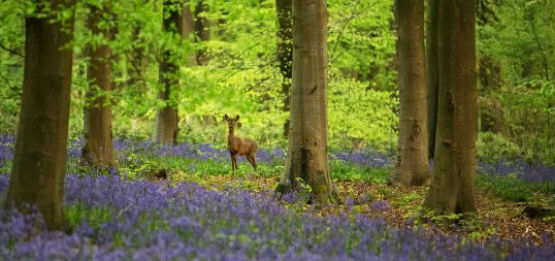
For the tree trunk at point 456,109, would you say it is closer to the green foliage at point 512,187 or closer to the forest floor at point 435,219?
the forest floor at point 435,219

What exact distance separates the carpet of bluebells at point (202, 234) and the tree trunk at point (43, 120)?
0.25 meters

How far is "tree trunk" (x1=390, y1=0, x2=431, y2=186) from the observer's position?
47.0 feet

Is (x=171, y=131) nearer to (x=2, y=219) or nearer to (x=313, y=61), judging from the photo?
(x=313, y=61)

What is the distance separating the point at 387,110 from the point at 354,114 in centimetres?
156

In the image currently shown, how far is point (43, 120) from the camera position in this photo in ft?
21.9

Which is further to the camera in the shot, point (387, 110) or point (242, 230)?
point (387, 110)

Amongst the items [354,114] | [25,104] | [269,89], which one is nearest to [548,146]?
[354,114]

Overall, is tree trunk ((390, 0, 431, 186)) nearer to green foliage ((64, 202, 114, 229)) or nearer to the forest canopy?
the forest canopy

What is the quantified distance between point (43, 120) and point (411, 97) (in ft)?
31.0

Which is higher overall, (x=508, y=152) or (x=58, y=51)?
(x=58, y=51)

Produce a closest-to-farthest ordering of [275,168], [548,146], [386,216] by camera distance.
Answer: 1. [386,216]
2. [275,168]
3. [548,146]

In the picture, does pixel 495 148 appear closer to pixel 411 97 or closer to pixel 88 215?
pixel 411 97

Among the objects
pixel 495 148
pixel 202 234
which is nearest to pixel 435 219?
pixel 202 234

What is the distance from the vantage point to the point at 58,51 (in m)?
6.74
